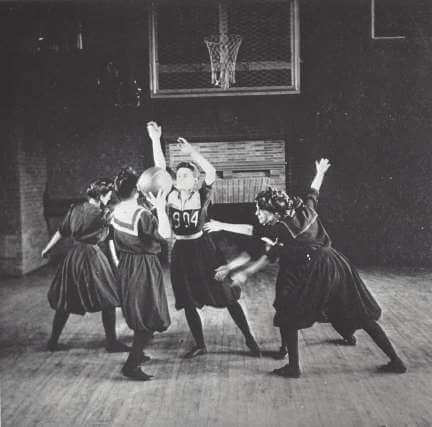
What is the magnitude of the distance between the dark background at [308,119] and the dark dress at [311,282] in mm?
4676

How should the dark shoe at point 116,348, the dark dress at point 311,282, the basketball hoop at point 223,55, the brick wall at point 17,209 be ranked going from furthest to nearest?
1. the brick wall at point 17,209
2. the basketball hoop at point 223,55
3. the dark shoe at point 116,348
4. the dark dress at point 311,282

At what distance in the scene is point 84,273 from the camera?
13.5ft

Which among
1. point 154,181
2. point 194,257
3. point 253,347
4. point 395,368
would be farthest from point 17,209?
point 395,368

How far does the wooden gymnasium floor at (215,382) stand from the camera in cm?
301

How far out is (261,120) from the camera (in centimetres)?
835

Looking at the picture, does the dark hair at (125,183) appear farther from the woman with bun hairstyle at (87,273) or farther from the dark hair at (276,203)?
the dark hair at (276,203)

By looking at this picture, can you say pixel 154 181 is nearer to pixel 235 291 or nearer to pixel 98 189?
pixel 98 189

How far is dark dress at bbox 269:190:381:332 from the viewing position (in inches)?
141

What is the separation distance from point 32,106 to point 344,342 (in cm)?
608

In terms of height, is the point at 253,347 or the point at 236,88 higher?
the point at 236,88

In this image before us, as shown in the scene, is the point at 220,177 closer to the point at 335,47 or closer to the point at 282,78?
the point at 282,78

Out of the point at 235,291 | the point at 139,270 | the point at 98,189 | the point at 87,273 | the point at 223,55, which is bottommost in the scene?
the point at 235,291

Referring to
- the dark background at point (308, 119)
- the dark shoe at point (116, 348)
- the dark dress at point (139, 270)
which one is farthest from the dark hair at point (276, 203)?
the dark background at point (308, 119)

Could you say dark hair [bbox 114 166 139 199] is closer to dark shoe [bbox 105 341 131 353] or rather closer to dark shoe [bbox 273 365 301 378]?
dark shoe [bbox 105 341 131 353]
